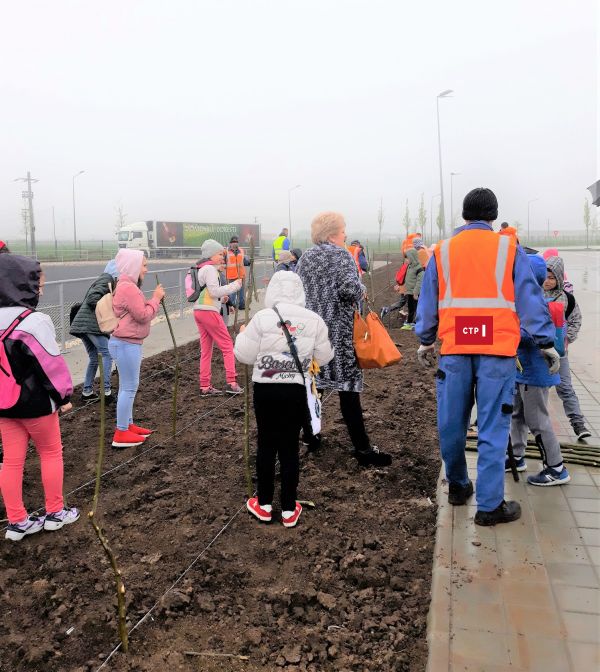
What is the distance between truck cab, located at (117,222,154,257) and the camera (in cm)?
5366

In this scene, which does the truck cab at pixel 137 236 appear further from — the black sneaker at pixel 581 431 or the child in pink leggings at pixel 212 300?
the black sneaker at pixel 581 431

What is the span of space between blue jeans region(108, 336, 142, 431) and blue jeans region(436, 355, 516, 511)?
8.83 feet

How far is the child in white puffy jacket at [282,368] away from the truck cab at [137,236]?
52090 millimetres

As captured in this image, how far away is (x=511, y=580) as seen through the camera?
311 centimetres

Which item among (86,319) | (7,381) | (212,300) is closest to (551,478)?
(7,381)

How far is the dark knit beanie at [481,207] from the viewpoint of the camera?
12.1 ft

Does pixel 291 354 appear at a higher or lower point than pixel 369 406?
higher

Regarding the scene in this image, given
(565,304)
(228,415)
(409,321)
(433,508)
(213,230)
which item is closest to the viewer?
(433,508)

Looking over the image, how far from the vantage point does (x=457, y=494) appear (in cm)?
Answer: 403

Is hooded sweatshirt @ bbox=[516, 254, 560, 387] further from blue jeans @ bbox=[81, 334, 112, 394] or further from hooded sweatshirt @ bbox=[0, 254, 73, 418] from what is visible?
blue jeans @ bbox=[81, 334, 112, 394]

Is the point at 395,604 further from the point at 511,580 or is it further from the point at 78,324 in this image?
the point at 78,324

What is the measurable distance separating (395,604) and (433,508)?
3.54ft

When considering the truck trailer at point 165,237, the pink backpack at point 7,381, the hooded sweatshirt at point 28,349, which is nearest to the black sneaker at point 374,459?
the hooded sweatshirt at point 28,349

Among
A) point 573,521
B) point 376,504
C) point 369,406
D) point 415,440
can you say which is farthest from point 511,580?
point 369,406
